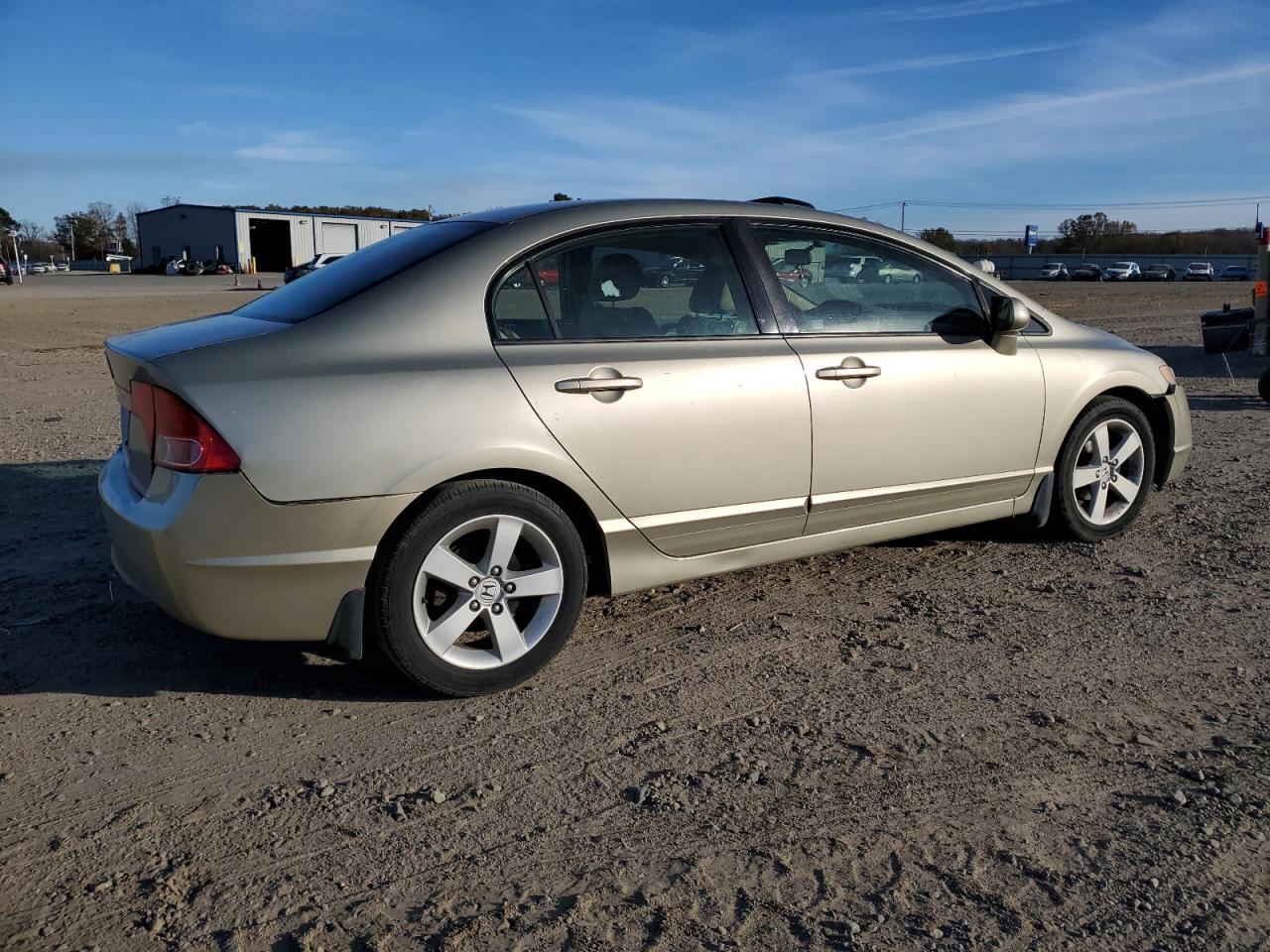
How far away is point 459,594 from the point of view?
3.53 meters

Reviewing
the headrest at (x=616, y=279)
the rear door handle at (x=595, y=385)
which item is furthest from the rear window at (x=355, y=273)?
the rear door handle at (x=595, y=385)

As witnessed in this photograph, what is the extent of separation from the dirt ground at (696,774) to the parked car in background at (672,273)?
4.43ft

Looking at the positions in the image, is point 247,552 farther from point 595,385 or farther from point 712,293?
point 712,293

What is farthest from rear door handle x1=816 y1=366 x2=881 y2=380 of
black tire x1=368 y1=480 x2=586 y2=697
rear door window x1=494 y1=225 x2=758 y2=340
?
black tire x1=368 y1=480 x2=586 y2=697

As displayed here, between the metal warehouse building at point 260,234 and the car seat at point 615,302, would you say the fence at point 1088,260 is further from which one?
the car seat at point 615,302

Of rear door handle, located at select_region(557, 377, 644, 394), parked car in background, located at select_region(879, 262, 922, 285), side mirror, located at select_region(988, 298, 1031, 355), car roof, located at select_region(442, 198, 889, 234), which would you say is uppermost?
car roof, located at select_region(442, 198, 889, 234)

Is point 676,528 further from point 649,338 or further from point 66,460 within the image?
point 66,460

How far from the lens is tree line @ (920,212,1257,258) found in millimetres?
90750

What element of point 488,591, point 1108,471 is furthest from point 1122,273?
point 488,591

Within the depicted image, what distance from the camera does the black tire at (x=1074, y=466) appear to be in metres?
5.05

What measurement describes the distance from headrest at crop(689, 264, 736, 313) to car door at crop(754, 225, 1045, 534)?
0.66ft

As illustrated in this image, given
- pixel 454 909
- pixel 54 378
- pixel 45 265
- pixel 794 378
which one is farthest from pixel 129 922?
pixel 45 265

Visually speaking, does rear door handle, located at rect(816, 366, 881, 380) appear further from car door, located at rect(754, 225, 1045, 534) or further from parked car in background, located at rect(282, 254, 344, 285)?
parked car in background, located at rect(282, 254, 344, 285)

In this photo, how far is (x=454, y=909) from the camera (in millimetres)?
2426
